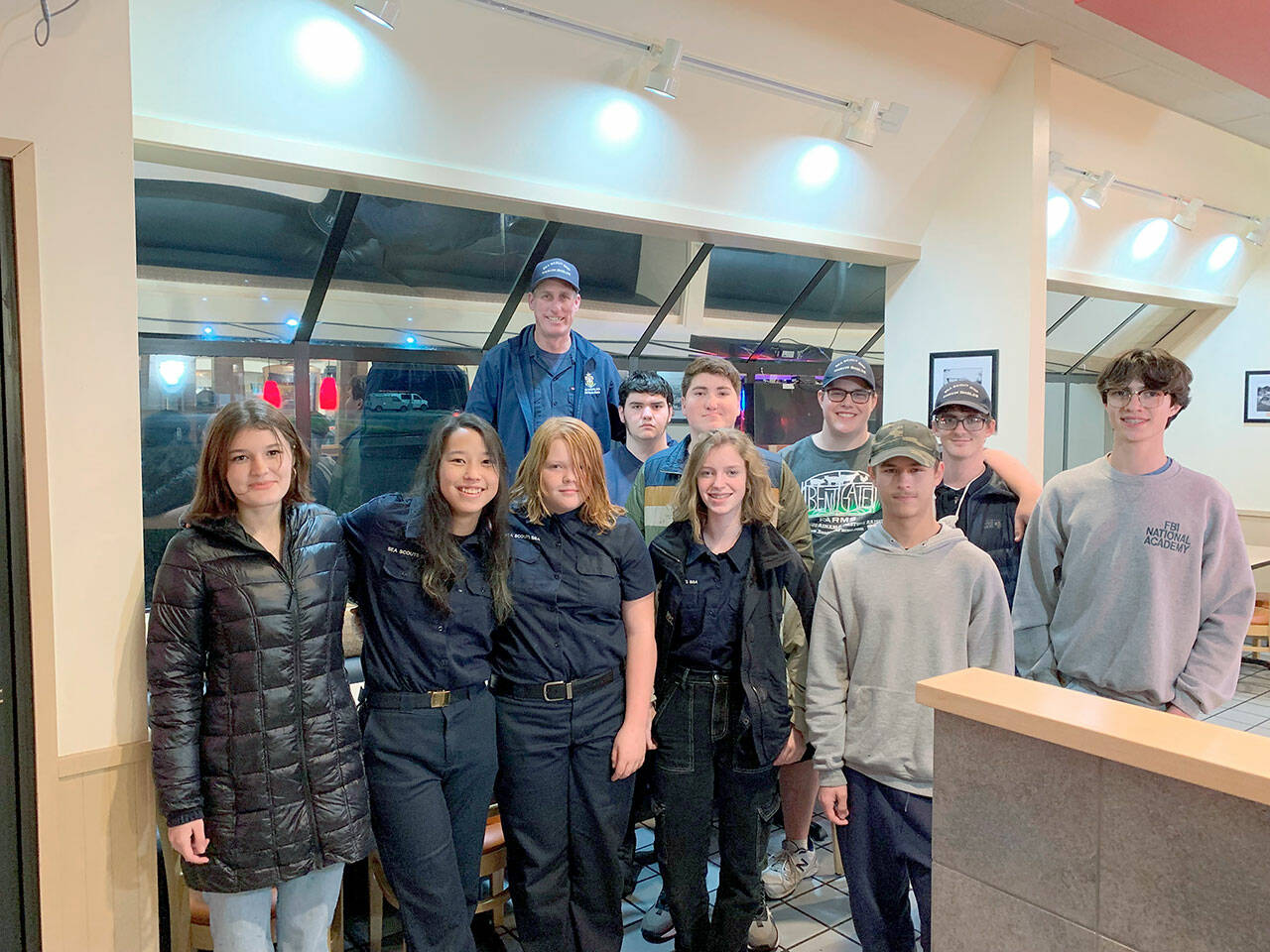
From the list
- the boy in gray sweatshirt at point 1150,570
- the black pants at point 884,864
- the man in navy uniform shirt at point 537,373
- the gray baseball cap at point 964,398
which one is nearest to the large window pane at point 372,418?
the man in navy uniform shirt at point 537,373

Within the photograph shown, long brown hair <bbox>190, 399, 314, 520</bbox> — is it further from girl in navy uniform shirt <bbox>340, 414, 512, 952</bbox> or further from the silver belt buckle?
the silver belt buckle

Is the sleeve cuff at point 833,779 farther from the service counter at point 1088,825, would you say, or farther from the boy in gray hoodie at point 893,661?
the service counter at point 1088,825

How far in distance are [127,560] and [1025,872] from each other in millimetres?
1787

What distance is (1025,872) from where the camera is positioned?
1.23 m

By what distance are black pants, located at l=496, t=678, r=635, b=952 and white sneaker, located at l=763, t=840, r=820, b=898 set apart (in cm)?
74

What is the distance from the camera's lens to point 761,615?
207 cm

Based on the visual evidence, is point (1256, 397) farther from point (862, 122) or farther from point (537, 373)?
point (537, 373)

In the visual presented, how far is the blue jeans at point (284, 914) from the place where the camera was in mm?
1689

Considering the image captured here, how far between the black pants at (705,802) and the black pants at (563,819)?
5.7 inches

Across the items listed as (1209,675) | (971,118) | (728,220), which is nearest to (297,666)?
(1209,675)

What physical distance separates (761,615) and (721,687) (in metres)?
0.20

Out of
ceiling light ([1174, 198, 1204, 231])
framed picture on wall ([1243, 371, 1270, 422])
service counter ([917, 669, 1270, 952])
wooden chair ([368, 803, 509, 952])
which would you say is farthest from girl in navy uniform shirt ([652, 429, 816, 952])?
framed picture on wall ([1243, 371, 1270, 422])

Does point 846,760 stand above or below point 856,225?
below

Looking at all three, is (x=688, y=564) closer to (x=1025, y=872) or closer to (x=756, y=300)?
(x=1025, y=872)
